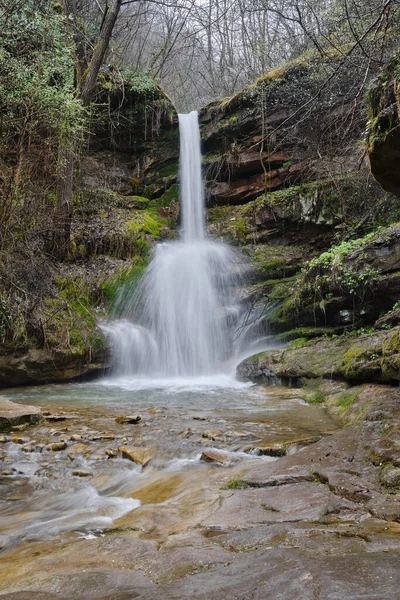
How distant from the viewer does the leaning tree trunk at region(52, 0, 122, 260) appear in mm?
10797

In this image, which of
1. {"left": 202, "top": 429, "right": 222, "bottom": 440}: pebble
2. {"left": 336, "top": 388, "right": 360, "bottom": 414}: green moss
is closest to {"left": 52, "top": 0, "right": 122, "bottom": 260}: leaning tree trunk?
{"left": 202, "top": 429, "right": 222, "bottom": 440}: pebble

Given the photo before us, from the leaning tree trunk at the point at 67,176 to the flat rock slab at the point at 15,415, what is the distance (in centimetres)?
602

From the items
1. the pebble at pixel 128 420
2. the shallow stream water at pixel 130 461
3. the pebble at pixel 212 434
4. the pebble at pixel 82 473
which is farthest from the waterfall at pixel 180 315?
the pebble at pixel 82 473

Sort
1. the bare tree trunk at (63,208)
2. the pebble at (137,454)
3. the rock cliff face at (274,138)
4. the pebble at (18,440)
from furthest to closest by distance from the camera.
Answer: the rock cliff face at (274,138) < the bare tree trunk at (63,208) < the pebble at (18,440) < the pebble at (137,454)

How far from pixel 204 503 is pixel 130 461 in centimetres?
148

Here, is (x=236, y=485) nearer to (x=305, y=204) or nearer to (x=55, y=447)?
(x=55, y=447)

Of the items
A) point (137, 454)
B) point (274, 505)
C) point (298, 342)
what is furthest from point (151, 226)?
point (274, 505)

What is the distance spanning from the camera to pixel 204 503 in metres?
2.82

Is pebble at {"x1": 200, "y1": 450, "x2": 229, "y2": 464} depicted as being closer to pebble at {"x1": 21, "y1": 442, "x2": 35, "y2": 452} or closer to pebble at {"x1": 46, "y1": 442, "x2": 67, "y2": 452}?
pebble at {"x1": 46, "y1": 442, "x2": 67, "y2": 452}

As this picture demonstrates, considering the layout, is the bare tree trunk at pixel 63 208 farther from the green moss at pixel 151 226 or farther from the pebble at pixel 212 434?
the pebble at pixel 212 434

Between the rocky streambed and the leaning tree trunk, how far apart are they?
20.1ft

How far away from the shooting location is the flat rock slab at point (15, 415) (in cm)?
512

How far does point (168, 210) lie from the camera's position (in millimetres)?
14922

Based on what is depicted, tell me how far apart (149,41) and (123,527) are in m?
24.2
